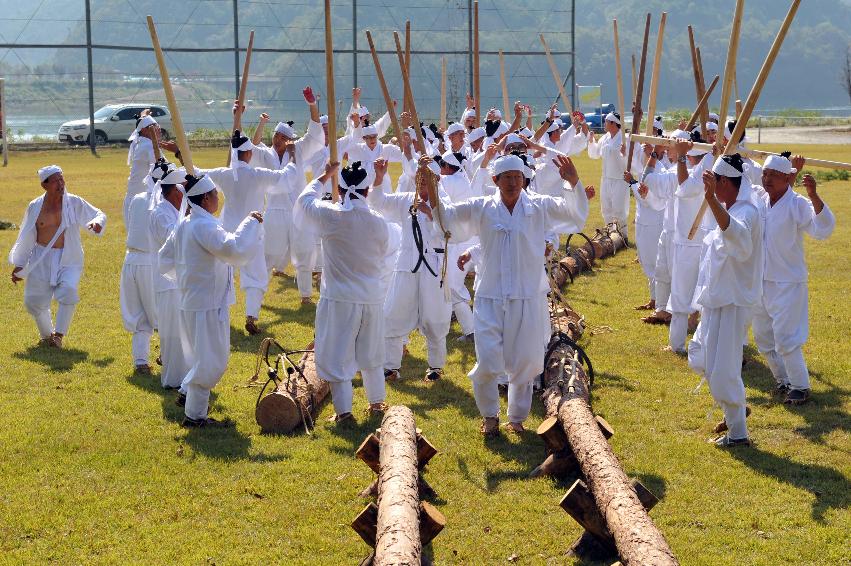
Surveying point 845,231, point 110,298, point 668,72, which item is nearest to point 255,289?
point 110,298

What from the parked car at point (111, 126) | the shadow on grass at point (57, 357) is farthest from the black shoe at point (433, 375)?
the parked car at point (111, 126)

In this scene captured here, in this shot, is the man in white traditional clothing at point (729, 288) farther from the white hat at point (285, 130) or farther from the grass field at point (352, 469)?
the white hat at point (285, 130)

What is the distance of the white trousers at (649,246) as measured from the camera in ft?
40.5

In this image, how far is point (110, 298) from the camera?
13.3 metres

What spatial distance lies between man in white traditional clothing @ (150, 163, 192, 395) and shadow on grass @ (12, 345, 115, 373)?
104 centimetres

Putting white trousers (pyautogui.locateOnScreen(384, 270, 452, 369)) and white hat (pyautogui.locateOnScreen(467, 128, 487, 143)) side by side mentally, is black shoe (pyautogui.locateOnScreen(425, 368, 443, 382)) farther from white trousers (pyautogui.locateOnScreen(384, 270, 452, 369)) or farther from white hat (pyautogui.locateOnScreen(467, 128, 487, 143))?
white hat (pyautogui.locateOnScreen(467, 128, 487, 143))

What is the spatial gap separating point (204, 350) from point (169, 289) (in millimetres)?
1264

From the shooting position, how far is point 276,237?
13.1 meters

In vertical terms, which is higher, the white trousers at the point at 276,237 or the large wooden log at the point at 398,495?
the white trousers at the point at 276,237

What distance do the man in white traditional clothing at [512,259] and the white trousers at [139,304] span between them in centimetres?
326

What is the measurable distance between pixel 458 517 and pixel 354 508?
658 millimetres

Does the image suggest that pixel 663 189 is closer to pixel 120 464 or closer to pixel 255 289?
pixel 255 289

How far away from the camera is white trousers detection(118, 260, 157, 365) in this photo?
9633 millimetres

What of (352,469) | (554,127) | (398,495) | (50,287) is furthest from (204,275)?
(554,127)
